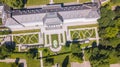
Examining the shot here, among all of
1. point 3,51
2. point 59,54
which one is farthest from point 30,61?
point 59,54

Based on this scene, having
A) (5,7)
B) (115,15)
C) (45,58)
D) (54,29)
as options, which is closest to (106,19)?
(115,15)

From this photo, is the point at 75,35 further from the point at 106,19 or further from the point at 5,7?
the point at 5,7

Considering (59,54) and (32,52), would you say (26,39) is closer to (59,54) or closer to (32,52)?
(32,52)

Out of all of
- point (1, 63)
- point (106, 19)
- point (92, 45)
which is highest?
point (106, 19)

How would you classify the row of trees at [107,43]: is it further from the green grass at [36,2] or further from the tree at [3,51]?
the tree at [3,51]

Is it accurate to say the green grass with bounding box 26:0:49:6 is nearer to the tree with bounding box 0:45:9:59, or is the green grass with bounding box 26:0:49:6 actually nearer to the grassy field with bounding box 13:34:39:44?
the grassy field with bounding box 13:34:39:44

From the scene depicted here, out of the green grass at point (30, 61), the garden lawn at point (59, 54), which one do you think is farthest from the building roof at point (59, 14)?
the green grass at point (30, 61)

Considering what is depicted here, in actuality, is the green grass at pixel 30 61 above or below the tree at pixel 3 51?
below

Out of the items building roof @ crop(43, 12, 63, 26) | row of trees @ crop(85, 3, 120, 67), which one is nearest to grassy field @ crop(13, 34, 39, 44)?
building roof @ crop(43, 12, 63, 26)
